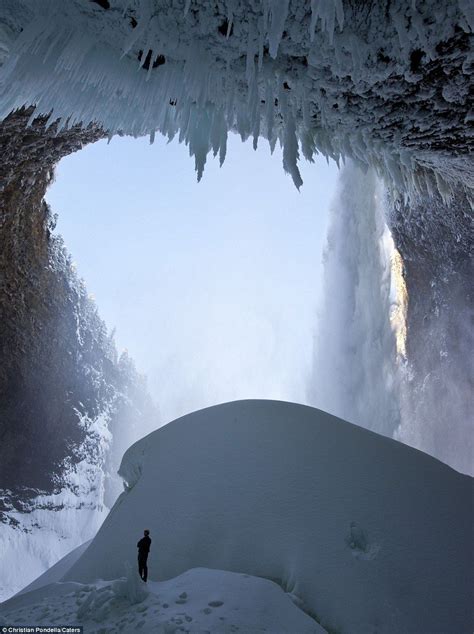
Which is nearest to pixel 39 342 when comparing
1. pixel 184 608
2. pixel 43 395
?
pixel 43 395

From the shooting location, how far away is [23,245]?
1206 centimetres

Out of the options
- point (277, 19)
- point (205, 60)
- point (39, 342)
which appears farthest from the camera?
point (39, 342)

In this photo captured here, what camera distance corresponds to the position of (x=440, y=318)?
42.1 ft

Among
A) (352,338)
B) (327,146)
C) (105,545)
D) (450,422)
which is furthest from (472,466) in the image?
(327,146)

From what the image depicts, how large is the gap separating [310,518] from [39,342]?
36.1ft

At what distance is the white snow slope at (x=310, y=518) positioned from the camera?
4.15 m

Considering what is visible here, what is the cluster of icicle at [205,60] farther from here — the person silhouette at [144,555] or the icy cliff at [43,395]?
the icy cliff at [43,395]

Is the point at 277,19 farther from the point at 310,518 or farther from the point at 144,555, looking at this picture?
the point at 144,555

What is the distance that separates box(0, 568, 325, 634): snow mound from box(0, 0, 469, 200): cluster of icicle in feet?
11.8

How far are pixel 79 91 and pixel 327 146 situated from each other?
223 cm

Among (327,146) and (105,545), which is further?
(105,545)

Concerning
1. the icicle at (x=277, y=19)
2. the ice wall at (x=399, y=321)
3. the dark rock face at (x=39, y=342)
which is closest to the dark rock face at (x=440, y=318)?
the ice wall at (x=399, y=321)

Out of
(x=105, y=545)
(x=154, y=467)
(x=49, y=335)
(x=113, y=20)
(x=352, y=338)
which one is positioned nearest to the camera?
(x=113, y=20)

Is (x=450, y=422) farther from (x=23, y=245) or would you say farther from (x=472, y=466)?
(x=23, y=245)
